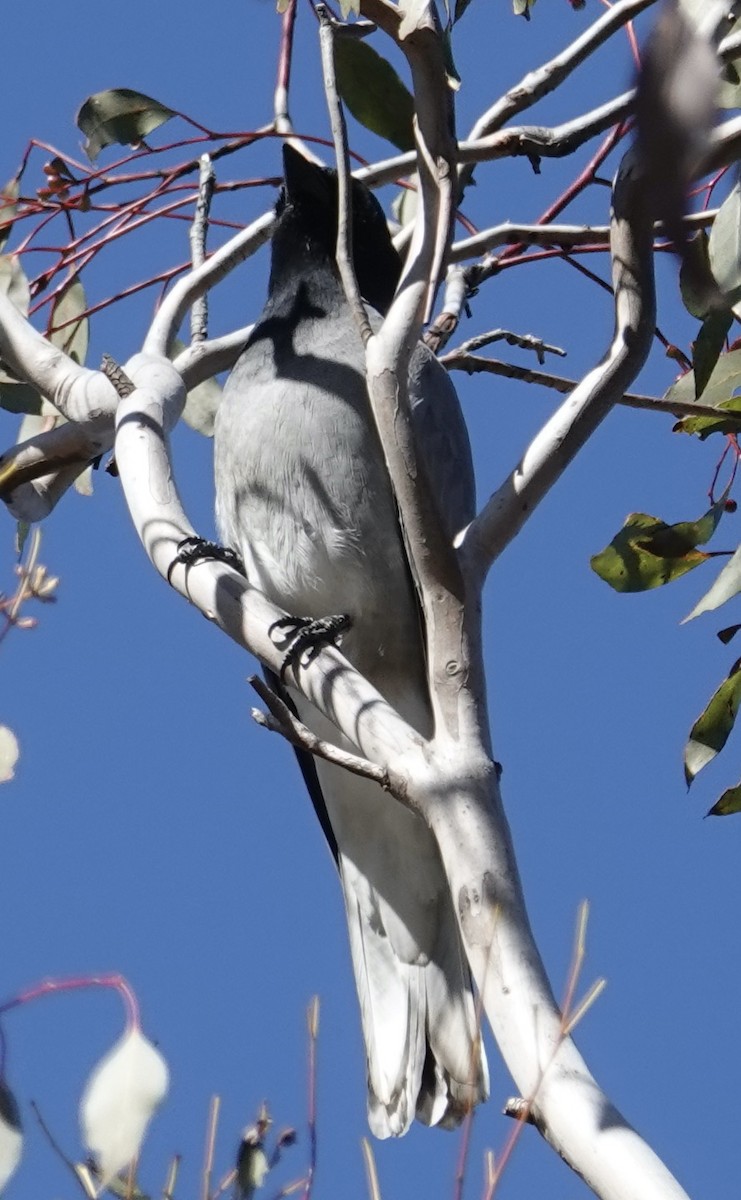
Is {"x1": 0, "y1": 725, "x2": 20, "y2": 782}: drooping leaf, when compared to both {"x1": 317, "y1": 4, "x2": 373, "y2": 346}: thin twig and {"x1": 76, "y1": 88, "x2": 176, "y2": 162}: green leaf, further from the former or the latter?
{"x1": 76, "y1": 88, "x2": 176, "y2": 162}: green leaf

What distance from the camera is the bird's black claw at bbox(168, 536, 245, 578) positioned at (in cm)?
227

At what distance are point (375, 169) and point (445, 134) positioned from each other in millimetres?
921

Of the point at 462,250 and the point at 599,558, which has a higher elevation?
the point at 462,250

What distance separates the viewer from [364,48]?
2.65 meters

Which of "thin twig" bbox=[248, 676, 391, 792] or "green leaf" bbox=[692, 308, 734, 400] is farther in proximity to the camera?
"green leaf" bbox=[692, 308, 734, 400]

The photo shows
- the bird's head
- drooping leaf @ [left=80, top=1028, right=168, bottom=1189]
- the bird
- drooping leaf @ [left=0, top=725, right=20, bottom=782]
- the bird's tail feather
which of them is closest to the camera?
drooping leaf @ [left=80, top=1028, right=168, bottom=1189]

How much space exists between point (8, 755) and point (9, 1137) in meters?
0.45

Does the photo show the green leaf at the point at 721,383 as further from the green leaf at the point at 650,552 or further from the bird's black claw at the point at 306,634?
the bird's black claw at the point at 306,634

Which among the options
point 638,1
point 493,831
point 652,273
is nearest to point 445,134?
point 652,273

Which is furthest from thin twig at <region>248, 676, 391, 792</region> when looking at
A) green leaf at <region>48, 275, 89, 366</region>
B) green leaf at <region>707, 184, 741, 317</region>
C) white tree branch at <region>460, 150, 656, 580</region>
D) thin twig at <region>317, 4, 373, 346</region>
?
green leaf at <region>48, 275, 89, 366</region>

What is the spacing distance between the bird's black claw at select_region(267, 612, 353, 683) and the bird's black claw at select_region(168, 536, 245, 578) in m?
0.17

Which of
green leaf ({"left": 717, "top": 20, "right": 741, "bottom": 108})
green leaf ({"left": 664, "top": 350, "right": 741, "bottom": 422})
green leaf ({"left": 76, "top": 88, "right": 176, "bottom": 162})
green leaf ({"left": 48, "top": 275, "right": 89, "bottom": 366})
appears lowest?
green leaf ({"left": 664, "top": 350, "right": 741, "bottom": 422})

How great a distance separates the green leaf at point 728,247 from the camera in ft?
7.47

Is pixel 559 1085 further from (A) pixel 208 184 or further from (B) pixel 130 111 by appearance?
(B) pixel 130 111
